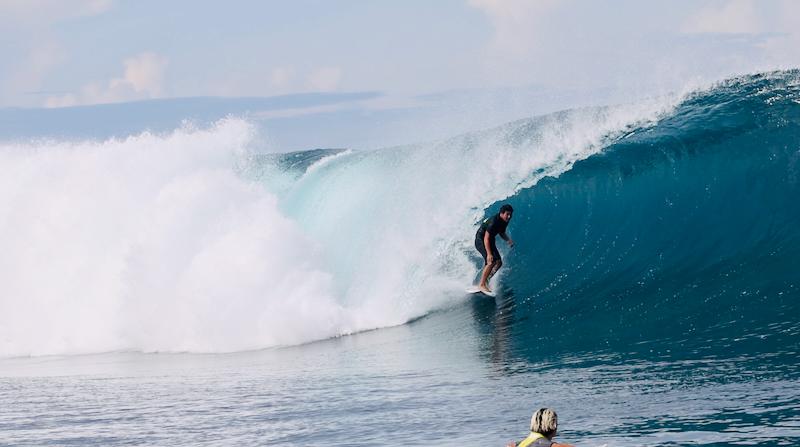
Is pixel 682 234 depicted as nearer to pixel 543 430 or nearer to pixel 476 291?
pixel 476 291

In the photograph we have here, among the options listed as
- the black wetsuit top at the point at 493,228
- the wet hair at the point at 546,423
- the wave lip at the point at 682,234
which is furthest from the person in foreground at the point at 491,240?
the wet hair at the point at 546,423

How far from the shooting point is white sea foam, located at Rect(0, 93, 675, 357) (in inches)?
422

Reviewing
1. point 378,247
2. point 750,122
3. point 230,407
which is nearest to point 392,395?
point 230,407

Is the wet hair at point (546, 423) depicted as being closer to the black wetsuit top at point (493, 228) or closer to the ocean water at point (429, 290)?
the ocean water at point (429, 290)

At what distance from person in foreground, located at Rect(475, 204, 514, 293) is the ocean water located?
1.30 ft

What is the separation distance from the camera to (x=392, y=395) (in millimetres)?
6438

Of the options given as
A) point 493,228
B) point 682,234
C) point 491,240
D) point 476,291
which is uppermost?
point 493,228

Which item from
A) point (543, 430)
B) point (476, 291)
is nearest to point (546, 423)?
point (543, 430)

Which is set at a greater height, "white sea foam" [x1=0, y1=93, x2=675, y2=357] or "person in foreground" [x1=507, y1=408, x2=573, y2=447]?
"white sea foam" [x1=0, y1=93, x2=675, y2=357]

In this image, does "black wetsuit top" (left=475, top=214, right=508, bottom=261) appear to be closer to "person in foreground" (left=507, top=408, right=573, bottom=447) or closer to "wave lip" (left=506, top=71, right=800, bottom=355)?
"wave lip" (left=506, top=71, right=800, bottom=355)

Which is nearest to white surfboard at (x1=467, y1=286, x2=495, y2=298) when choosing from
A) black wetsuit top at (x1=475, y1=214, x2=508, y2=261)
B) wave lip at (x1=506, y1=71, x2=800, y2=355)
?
wave lip at (x1=506, y1=71, x2=800, y2=355)

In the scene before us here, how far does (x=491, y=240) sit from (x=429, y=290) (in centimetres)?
123

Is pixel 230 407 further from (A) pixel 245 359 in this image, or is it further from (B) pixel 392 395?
(A) pixel 245 359

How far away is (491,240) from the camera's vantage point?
415 inches
